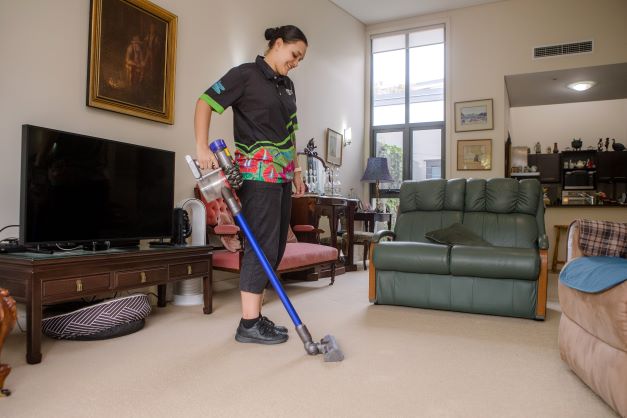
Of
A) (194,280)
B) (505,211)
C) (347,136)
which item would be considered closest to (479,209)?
(505,211)

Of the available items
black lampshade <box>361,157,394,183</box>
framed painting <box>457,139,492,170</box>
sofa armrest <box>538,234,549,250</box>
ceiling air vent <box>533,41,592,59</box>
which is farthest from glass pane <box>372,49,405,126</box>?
sofa armrest <box>538,234,549,250</box>

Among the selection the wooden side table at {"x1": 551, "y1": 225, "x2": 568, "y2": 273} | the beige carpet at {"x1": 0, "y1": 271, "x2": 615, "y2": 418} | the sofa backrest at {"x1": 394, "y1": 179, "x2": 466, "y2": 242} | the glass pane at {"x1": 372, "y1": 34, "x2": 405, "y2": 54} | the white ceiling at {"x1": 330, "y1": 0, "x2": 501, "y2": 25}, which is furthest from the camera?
the glass pane at {"x1": 372, "y1": 34, "x2": 405, "y2": 54}

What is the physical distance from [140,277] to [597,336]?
84.2 inches

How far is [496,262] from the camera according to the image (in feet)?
9.70

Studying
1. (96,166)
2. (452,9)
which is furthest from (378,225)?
(96,166)

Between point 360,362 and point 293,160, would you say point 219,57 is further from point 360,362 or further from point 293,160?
point 360,362

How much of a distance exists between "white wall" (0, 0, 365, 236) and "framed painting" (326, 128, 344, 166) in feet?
0.39

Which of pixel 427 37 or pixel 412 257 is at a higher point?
pixel 427 37

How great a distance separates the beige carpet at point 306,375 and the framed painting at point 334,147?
11.5 feet

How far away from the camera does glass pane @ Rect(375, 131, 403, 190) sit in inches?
283

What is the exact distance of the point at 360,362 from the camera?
2.05m

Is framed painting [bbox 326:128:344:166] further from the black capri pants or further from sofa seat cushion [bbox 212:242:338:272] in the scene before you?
the black capri pants

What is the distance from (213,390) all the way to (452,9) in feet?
21.5

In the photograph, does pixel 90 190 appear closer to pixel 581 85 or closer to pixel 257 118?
pixel 257 118
